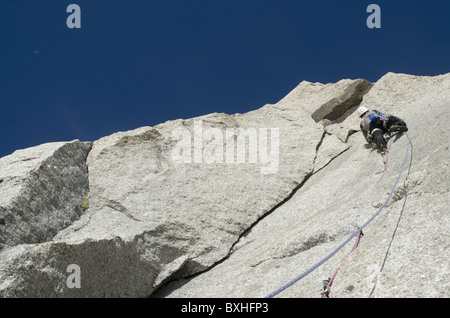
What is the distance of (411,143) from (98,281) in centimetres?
1071

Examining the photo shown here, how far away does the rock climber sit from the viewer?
14812 mm

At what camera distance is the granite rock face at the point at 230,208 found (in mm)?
8172

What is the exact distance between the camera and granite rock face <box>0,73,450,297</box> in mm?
8172

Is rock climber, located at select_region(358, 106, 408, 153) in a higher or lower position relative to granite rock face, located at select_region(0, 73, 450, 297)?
higher

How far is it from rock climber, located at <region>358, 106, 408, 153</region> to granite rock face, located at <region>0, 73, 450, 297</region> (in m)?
0.51

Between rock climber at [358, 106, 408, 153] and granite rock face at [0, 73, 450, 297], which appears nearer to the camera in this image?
granite rock face at [0, 73, 450, 297]

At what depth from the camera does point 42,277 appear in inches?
355

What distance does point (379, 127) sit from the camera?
51.1ft

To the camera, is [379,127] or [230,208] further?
[379,127]

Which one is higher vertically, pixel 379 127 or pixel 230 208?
pixel 379 127

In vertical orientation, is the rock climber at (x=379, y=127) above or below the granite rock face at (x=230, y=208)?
above

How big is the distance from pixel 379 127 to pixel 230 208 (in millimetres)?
6878

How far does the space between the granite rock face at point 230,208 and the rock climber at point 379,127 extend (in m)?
0.51
